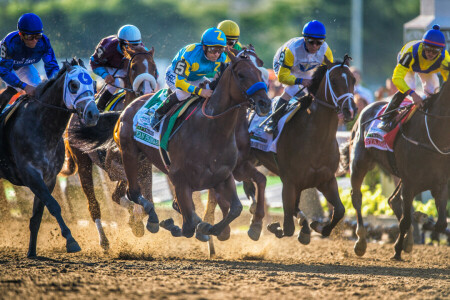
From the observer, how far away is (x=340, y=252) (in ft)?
31.0

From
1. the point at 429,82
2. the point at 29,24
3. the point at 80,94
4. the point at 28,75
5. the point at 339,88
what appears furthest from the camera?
the point at 429,82

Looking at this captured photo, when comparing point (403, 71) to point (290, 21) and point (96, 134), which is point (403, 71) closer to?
point (96, 134)

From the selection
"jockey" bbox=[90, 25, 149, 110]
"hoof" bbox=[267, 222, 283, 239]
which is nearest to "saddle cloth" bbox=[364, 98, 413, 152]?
"hoof" bbox=[267, 222, 283, 239]

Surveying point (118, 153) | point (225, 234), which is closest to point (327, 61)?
point (225, 234)

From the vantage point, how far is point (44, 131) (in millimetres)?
7699

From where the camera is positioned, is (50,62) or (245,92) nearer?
(245,92)

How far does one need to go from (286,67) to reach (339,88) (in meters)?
0.79

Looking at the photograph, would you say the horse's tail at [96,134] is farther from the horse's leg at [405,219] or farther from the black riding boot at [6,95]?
the horse's leg at [405,219]

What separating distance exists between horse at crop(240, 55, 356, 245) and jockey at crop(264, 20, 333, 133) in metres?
0.19

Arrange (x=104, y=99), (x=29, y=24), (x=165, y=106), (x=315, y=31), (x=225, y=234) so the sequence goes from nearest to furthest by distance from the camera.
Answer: (x=29, y=24) → (x=165, y=106) → (x=315, y=31) → (x=225, y=234) → (x=104, y=99)

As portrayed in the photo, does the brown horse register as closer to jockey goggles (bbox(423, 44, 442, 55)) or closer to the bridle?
the bridle

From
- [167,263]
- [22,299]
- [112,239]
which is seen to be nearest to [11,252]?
[112,239]

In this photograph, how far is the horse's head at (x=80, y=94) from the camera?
7348 millimetres

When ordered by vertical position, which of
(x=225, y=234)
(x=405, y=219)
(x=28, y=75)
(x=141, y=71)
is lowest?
(x=225, y=234)
